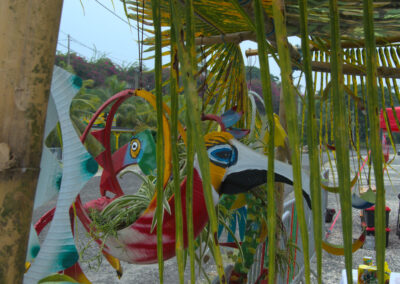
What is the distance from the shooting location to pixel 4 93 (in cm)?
18

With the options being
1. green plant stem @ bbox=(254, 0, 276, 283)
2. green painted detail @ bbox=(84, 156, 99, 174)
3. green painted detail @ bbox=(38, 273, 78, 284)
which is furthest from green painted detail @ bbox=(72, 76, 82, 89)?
green plant stem @ bbox=(254, 0, 276, 283)

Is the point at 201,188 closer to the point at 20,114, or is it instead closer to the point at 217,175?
the point at 217,175

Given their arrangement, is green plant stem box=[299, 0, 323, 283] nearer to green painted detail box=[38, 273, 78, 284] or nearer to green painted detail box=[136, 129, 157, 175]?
green painted detail box=[38, 273, 78, 284]

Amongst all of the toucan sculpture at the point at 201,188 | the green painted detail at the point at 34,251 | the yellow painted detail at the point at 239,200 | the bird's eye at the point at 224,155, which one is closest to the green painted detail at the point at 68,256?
the green painted detail at the point at 34,251

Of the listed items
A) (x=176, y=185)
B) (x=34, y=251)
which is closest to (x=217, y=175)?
(x=34, y=251)

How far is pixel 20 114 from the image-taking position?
0.18 m

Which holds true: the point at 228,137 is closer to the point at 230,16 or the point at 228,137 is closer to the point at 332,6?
the point at 230,16

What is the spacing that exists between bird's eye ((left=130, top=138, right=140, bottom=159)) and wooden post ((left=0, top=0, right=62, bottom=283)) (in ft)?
1.51

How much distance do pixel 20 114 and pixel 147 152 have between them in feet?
1.49

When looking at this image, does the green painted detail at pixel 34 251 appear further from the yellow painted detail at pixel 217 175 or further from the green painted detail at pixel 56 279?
the yellow painted detail at pixel 217 175

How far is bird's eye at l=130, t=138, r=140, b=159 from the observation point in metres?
0.65

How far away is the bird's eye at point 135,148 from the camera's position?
0.65 metres

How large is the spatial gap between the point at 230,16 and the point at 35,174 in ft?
1.33

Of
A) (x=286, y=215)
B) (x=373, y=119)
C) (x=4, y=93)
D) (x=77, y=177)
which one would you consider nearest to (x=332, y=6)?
(x=373, y=119)
